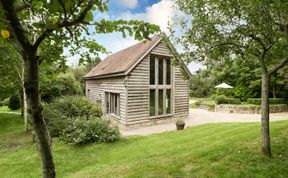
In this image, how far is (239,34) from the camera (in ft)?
18.0

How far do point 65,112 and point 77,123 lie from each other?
272cm

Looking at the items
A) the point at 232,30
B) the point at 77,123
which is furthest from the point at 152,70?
the point at 232,30

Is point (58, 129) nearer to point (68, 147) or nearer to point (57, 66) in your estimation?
point (68, 147)

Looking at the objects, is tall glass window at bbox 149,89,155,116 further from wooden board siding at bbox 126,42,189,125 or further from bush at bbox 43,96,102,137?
bush at bbox 43,96,102,137

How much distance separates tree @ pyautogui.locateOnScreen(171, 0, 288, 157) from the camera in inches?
189

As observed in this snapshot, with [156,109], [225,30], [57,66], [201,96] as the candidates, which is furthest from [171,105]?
[201,96]

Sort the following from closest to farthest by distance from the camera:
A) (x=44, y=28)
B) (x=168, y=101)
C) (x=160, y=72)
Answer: (x=44, y=28) → (x=160, y=72) → (x=168, y=101)

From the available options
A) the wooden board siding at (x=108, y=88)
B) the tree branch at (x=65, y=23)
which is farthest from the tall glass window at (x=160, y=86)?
the tree branch at (x=65, y=23)

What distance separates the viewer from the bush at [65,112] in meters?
10.4

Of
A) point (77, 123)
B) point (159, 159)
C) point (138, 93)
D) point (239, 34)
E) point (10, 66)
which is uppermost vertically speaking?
point (239, 34)

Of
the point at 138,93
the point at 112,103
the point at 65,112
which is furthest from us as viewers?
the point at 112,103

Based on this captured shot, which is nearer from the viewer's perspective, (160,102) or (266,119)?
(266,119)

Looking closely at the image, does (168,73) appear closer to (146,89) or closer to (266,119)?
(146,89)

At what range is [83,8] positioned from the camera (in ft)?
6.05
